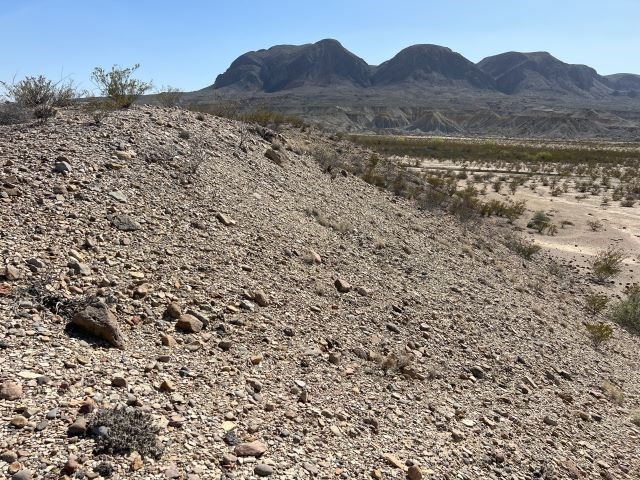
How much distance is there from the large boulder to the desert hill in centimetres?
6

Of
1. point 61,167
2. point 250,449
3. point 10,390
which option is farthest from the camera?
point 61,167

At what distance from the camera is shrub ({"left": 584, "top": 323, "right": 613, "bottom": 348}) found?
10242 millimetres

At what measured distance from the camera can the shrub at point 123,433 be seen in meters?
3.73

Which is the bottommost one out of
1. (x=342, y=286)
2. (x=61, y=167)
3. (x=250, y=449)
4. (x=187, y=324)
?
(x=250, y=449)

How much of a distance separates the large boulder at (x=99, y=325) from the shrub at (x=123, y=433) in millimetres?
1116

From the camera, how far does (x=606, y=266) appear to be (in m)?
15.7

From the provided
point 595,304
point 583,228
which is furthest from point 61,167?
point 583,228

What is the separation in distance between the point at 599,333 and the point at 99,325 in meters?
9.88

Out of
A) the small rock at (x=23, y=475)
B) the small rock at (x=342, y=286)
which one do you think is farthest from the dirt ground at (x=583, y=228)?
the small rock at (x=23, y=475)

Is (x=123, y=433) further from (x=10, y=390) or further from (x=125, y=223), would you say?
(x=125, y=223)

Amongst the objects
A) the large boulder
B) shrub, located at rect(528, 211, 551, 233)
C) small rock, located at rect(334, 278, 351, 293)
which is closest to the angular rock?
the large boulder

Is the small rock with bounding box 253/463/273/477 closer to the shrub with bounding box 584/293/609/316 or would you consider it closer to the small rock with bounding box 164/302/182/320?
the small rock with bounding box 164/302/182/320

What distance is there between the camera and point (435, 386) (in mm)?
6617

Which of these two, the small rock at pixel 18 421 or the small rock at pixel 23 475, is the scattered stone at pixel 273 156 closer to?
the small rock at pixel 18 421
